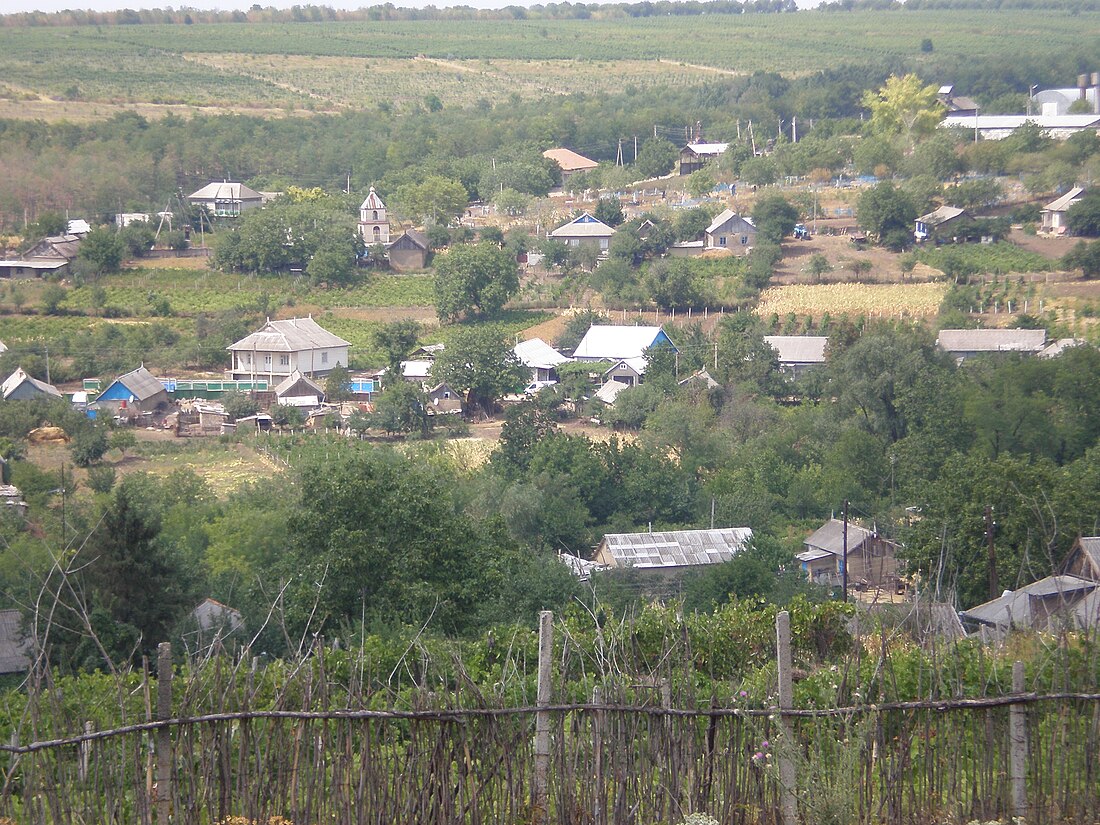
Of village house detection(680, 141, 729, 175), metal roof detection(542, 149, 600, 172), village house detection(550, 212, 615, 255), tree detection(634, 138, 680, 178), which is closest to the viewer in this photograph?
village house detection(550, 212, 615, 255)

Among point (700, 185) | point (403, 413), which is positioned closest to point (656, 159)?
point (700, 185)

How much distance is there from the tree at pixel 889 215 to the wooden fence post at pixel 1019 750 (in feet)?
91.1

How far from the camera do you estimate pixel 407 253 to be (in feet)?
108

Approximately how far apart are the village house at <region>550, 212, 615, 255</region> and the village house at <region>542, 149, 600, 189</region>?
8284 millimetres

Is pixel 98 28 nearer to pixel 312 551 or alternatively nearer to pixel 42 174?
pixel 42 174

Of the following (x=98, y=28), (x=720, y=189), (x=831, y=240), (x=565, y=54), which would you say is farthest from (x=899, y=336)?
(x=98, y=28)

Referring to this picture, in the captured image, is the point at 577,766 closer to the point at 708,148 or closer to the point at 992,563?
the point at 992,563

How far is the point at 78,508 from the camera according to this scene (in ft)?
49.0

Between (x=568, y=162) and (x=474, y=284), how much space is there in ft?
53.0

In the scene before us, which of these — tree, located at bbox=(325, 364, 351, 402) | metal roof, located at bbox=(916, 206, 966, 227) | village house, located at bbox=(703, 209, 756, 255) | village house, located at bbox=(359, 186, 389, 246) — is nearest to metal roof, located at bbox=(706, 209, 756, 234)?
village house, located at bbox=(703, 209, 756, 255)

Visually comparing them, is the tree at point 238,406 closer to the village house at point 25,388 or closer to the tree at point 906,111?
the village house at point 25,388

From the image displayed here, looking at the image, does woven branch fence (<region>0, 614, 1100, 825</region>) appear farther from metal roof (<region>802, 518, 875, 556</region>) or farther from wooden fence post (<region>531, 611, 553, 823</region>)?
metal roof (<region>802, 518, 875, 556</region>)

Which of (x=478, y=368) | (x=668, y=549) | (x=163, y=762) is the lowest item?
(x=478, y=368)

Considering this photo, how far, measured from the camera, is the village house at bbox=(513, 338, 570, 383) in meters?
25.1
